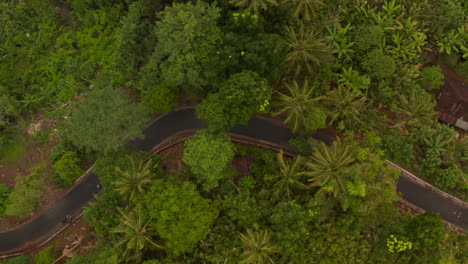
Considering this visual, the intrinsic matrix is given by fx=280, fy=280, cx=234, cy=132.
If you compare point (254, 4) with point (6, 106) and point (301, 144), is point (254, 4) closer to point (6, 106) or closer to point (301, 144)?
point (301, 144)

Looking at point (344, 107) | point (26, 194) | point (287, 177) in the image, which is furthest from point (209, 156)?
point (26, 194)

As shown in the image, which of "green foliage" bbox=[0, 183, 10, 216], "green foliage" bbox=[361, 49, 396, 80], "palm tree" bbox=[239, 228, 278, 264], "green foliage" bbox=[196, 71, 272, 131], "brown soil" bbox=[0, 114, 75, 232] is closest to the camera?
"palm tree" bbox=[239, 228, 278, 264]

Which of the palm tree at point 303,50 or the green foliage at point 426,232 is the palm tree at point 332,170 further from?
the palm tree at point 303,50

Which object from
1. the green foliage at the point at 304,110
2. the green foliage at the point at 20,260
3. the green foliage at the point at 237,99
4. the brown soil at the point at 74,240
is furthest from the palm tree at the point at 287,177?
the green foliage at the point at 20,260

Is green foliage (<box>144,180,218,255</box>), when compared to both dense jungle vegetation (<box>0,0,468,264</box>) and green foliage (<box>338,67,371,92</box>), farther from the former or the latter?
green foliage (<box>338,67,371,92</box>)

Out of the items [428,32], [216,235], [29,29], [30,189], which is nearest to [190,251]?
[216,235]

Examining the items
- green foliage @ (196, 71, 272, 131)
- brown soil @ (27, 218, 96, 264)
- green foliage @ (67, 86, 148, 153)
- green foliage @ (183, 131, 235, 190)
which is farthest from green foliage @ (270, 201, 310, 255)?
brown soil @ (27, 218, 96, 264)
